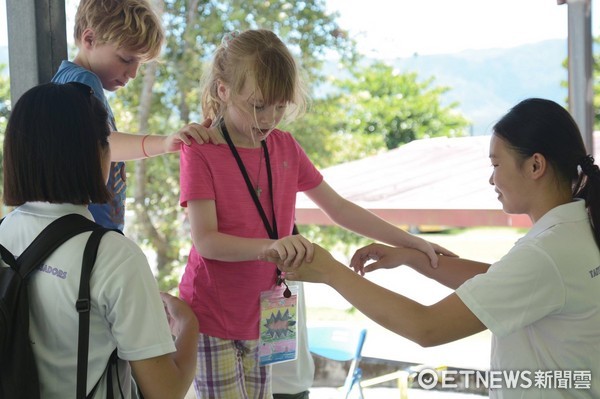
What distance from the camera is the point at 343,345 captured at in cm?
391

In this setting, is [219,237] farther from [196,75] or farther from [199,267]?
[196,75]

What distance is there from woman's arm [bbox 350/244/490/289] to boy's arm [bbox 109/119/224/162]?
0.54m

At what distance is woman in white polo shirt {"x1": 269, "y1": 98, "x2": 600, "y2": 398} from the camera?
4.92 ft

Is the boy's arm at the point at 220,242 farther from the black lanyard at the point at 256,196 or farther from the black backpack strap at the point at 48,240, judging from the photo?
the black backpack strap at the point at 48,240

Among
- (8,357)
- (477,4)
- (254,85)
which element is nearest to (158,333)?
(8,357)

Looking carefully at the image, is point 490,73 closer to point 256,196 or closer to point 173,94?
point 173,94

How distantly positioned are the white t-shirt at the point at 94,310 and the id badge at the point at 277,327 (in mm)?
594

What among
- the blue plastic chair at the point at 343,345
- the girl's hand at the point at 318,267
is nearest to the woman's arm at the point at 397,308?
the girl's hand at the point at 318,267

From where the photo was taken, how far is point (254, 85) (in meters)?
1.84

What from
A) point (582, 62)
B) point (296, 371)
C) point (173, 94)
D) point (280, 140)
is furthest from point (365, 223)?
point (173, 94)

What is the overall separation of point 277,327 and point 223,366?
0.59 feet

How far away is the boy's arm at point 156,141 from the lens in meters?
1.86

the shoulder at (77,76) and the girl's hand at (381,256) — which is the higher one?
the shoulder at (77,76)

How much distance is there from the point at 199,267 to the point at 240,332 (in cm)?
21
